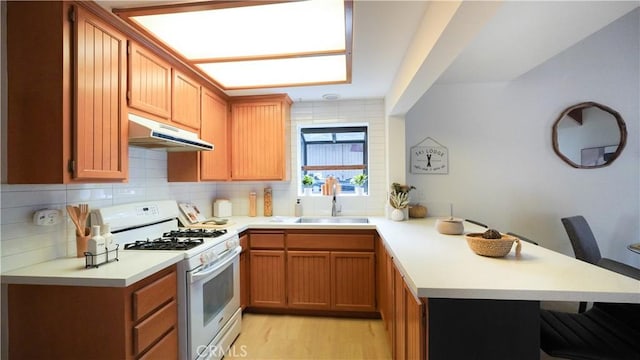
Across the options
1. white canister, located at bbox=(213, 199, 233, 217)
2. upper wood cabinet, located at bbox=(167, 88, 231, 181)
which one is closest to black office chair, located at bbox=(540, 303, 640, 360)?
upper wood cabinet, located at bbox=(167, 88, 231, 181)

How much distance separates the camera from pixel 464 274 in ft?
3.84

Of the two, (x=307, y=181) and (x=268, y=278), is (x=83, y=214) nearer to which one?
(x=268, y=278)

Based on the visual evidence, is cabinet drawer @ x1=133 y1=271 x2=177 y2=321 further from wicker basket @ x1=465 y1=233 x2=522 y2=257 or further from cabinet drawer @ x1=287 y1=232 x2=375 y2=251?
wicker basket @ x1=465 y1=233 x2=522 y2=257

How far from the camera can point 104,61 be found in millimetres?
1466

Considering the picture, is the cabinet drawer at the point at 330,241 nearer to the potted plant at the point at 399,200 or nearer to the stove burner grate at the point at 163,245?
the potted plant at the point at 399,200

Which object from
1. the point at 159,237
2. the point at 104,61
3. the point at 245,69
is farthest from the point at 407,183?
the point at 104,61

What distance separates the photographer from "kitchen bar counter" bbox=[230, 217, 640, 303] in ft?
3.26

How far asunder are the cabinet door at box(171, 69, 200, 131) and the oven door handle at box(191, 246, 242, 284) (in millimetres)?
1125

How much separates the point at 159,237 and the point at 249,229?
771mm

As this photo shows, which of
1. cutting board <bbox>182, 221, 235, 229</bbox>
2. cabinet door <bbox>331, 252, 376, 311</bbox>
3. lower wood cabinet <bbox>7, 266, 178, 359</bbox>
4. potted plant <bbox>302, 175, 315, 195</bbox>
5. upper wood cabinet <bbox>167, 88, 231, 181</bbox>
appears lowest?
cabinet door <bbox>331, 252, 376, 311</bbox>

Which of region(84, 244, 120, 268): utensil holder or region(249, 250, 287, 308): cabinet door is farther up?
region(84, 244, 120, 268): utensil holder

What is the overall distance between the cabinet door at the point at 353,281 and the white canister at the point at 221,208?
1366 millimetres

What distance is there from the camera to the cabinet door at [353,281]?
2.49 m

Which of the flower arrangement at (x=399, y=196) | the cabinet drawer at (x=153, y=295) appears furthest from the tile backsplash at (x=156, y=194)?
the cabinet drawer at (x=153, y=295)
